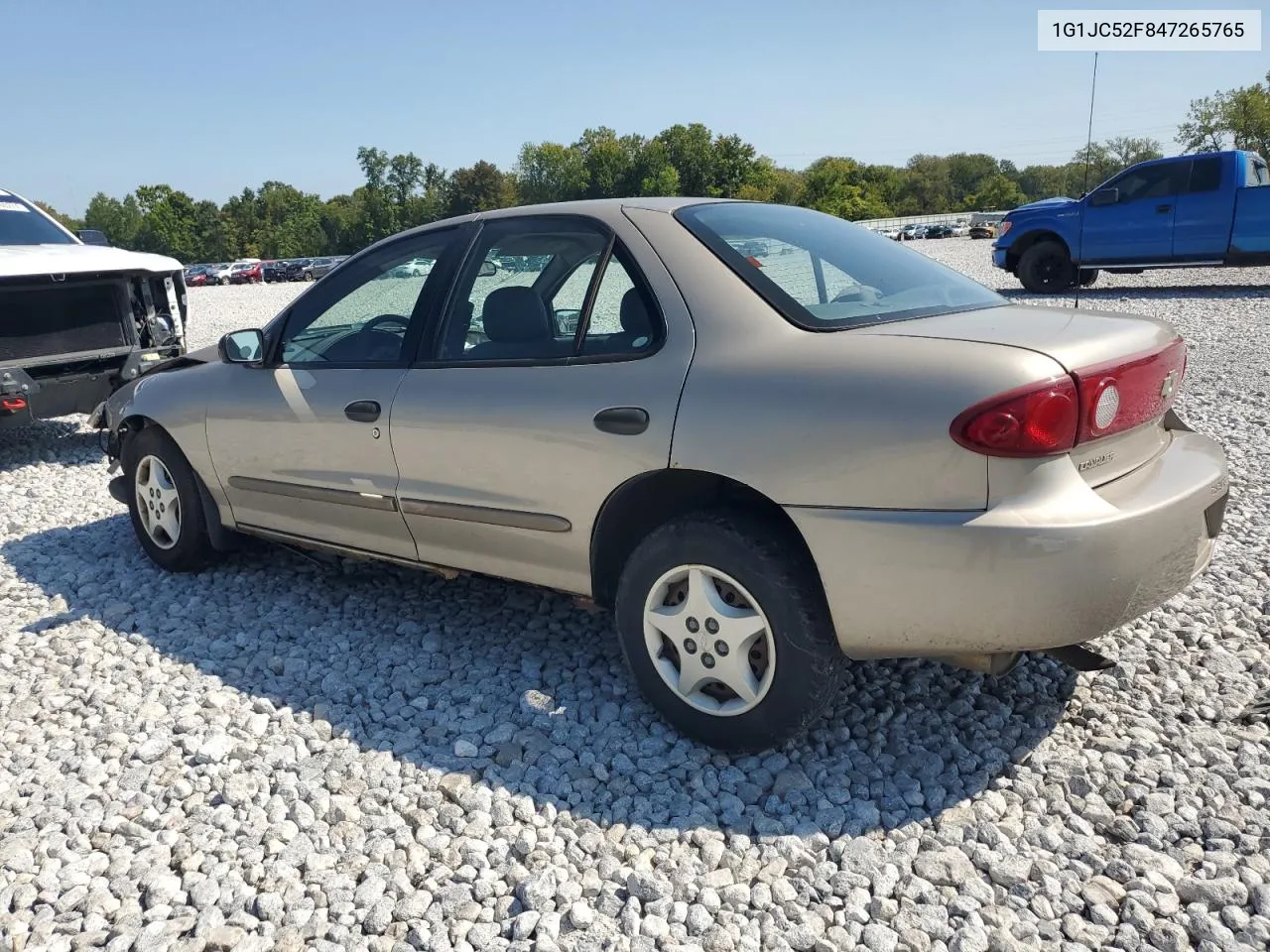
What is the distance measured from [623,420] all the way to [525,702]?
3.60 ft

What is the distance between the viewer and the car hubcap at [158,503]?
180 inches

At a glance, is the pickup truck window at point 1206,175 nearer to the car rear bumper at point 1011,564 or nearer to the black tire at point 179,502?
the car rear bumper at point 1011,564

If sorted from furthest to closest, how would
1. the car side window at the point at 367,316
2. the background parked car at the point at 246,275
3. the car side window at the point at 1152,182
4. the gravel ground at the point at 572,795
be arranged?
the background parked car at the point at 246,275 → the car side window at the point at 1152,182 → the car side window at the point at 367,316 → the gravel ground at the point at 572,795

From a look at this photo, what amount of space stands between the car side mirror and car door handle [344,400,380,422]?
0.70 metres

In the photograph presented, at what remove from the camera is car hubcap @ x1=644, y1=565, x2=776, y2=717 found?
2.74 metres

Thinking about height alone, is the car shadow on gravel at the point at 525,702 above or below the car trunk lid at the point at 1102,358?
below

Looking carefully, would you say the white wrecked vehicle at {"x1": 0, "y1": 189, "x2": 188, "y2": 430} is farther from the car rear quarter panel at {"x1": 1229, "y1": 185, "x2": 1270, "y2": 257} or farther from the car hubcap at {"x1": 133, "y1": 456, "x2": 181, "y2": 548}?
the car rear quarter panel at {"x1": 1229, "y1": 185, "x2": 1270, "y2": 257}

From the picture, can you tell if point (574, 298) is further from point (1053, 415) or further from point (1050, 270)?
point (1050, 270)

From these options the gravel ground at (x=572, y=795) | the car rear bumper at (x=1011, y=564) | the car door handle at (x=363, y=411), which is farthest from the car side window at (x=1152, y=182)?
the car door handle at (x=363, y=411)

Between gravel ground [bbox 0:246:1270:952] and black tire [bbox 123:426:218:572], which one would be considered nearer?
gravel ground [bbox 0:246:1270:952]

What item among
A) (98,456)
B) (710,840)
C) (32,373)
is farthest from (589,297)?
(98,456)

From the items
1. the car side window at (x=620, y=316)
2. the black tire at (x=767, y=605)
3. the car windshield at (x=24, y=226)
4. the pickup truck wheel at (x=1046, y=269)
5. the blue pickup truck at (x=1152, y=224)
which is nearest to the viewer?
the black tire at (x=767, y=605)

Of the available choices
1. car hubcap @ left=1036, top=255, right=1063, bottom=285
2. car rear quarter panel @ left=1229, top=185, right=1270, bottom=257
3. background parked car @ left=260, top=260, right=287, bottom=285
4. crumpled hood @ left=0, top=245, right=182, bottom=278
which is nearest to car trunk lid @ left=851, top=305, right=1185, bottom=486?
crumpled hood @ left=0, top=245, right=182, bottom=278

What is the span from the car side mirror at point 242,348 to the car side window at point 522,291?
1.06 metres
